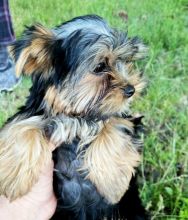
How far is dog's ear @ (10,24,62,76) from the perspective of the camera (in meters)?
2.67

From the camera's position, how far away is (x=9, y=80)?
16.5 feet

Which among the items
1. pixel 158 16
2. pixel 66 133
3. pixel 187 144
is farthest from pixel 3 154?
pixel 158 16

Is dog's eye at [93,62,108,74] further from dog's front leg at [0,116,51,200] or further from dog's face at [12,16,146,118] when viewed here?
dog's front leg at [0,116,51,200]

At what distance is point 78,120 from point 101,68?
33cm

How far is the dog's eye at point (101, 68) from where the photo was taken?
9.02ft

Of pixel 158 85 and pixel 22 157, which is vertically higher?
pixel 22 157

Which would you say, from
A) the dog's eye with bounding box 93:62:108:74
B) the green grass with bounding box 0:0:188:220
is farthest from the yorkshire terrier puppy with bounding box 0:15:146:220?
the green grass with bounding box 0:0:188:220

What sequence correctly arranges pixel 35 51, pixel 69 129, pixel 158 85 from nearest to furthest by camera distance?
pixel 35 51 < pixel 69 129 < pixel 158 85

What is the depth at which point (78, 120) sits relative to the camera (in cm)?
294

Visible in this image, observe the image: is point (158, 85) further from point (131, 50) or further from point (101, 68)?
point (101, 68)

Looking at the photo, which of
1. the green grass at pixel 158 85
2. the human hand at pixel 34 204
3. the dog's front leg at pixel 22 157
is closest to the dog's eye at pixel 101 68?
the dog's front leg at pixel 22 157

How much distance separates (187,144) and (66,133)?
1287 mm

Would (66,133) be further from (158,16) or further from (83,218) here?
(158,16)

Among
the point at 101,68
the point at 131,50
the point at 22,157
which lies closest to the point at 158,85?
the point at 131,50
